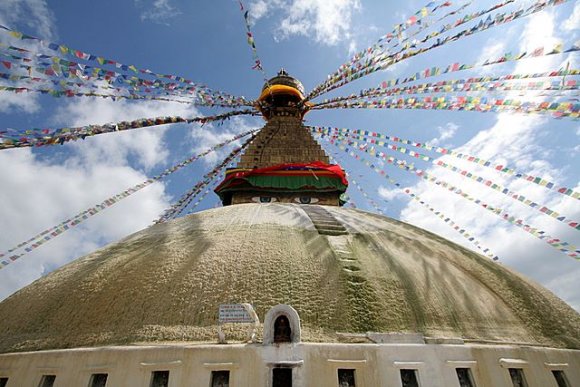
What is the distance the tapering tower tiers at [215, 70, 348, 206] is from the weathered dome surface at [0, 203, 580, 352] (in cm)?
483

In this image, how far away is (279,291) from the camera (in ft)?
15.0

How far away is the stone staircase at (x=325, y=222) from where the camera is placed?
607 centimetres

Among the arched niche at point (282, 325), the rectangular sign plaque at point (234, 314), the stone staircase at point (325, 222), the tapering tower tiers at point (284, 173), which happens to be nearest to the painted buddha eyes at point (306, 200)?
the tapering tower tiers at point (284, 173)

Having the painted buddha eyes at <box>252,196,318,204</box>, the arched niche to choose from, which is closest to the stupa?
the arched niche

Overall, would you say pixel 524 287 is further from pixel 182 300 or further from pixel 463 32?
pixel 182 300

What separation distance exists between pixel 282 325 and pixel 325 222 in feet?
8.99

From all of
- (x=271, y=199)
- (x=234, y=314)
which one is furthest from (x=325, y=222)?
(x=271, y=199)

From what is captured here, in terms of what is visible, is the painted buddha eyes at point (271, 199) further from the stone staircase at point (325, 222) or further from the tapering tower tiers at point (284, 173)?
A: the stone staircase at point (325, 222)

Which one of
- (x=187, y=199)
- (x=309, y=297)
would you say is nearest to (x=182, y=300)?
(x=309, y=297)

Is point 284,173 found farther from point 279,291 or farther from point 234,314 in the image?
point 234,314

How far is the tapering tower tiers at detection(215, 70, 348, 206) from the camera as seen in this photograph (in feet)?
36.3

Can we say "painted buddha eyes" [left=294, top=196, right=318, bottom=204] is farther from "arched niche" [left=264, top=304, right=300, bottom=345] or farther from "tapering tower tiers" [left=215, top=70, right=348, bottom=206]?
"arched niche" [left=264, top=304, right=300, bottom=345]

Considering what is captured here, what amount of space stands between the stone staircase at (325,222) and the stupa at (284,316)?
54mm

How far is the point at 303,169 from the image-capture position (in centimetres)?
1125
